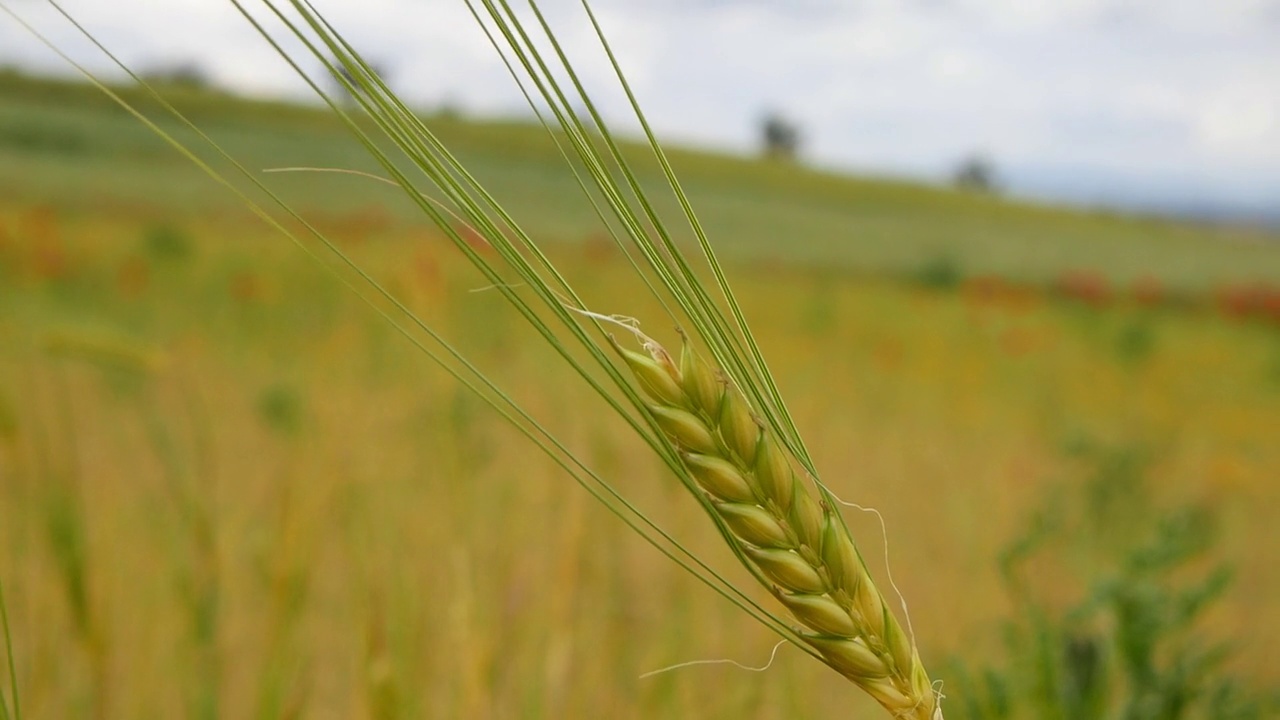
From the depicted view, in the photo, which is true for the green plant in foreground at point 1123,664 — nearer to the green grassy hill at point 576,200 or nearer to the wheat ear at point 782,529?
the wheat ear at point 782,529

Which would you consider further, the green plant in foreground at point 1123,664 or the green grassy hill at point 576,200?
the green grassy hill at point 576,200

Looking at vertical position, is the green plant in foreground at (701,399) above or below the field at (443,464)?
above

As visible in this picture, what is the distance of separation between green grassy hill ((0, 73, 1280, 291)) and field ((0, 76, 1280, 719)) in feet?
0.37

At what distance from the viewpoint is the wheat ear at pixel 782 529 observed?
0.95ft

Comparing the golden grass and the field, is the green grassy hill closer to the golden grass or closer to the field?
the field

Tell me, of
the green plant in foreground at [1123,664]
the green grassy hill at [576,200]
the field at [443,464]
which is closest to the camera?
the green plant in foreground at [1123,664]

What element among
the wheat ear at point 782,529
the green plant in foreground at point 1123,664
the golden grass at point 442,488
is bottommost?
the golden grass at point 442,488

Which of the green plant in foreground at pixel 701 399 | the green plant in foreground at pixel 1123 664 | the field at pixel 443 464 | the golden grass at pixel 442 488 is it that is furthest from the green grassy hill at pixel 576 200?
the green plant in foreground at pixel 701 399

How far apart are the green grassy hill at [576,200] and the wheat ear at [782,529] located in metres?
1.99

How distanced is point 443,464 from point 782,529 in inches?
48.4

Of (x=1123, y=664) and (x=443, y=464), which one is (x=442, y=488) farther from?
(x=1123, y=664)

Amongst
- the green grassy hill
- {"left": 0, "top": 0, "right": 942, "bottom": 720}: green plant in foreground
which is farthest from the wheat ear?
the green grassy hill

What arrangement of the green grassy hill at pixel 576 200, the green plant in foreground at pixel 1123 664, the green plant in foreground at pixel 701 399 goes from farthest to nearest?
the green grassy hill at pixel 576 200, the green plant in foreground at pixel 1123 664, the green plant in foreground at pixel 701 399

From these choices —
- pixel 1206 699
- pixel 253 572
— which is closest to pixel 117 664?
pixel 253 572
